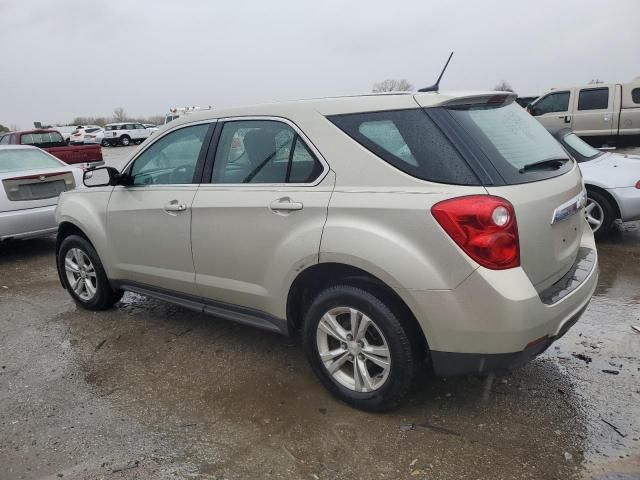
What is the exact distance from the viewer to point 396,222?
102 inches

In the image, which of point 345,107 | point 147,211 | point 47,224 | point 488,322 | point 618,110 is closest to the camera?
point 488,322

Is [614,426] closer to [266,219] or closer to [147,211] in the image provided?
[266,219]

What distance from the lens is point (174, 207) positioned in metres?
3.64

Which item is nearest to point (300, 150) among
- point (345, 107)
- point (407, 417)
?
point (345, 107)

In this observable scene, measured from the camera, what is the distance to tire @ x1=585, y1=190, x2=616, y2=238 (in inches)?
235

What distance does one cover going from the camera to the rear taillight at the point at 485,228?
242cm

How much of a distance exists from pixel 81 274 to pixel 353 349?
2970 millimetres

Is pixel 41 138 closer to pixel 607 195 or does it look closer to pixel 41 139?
pixel 41 139

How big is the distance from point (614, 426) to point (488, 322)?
1009 mm

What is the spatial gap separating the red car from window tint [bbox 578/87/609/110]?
12119mm

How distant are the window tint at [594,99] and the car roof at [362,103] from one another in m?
10.4

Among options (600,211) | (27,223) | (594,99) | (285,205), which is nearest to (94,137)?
(27,223)

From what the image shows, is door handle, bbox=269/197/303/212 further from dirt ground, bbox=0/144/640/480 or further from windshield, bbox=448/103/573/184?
dirt ground, bbox=0/144/640/480

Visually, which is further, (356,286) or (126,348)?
(126,348)
